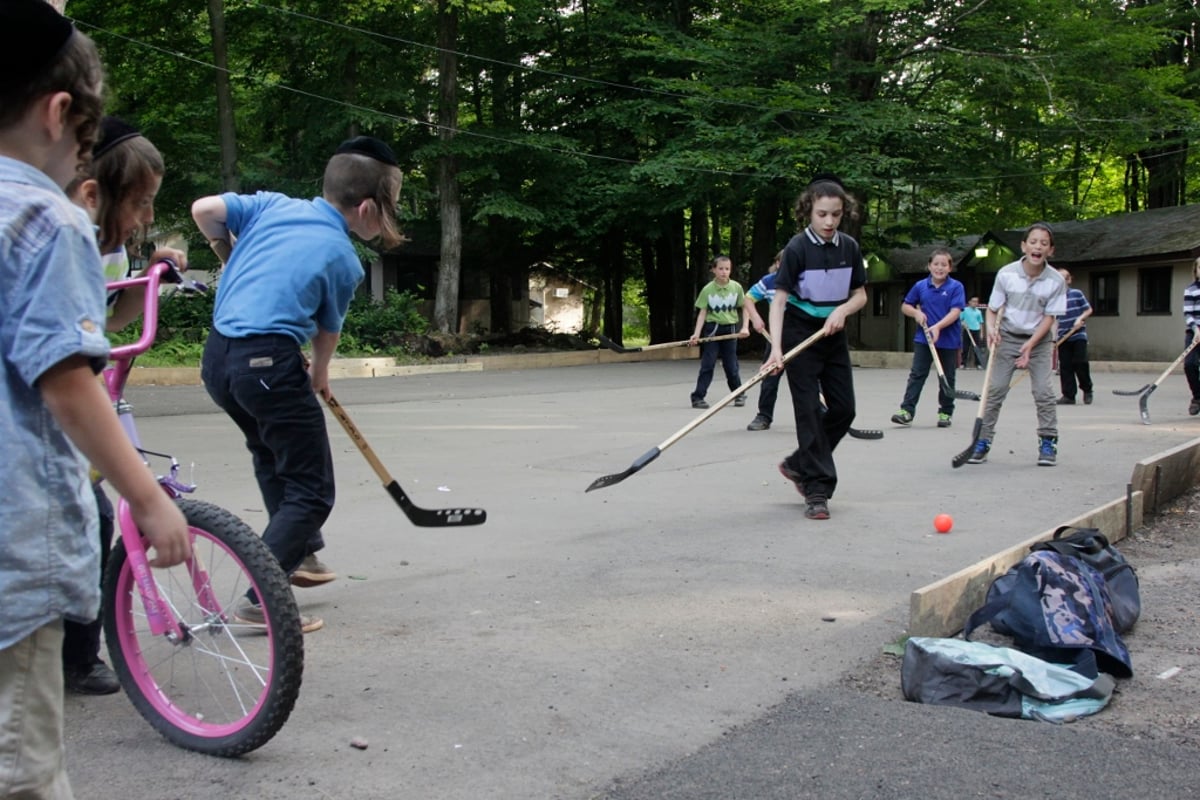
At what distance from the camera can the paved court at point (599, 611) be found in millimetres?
3404

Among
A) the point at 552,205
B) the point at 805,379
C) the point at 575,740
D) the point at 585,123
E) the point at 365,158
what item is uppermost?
the point at 585,123

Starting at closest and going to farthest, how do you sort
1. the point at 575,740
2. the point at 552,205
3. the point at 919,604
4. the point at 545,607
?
the point at 575,740 < the point at 919,604 < the point at 545,607 < the point at 552,205

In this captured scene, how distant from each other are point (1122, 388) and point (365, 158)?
17.9m

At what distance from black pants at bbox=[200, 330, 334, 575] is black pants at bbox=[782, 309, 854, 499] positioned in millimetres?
3762

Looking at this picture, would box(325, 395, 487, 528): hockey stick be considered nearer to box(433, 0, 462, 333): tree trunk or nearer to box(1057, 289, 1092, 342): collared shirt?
box(1057, 289, 1092, 342): collared shirt

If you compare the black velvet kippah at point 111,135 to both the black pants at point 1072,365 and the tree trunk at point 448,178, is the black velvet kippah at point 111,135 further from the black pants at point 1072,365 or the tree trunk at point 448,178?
the tree trunk at point 448,178

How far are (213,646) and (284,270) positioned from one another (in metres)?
1.45

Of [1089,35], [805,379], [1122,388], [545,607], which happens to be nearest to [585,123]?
[1089,35]

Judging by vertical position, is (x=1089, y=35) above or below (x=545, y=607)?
above

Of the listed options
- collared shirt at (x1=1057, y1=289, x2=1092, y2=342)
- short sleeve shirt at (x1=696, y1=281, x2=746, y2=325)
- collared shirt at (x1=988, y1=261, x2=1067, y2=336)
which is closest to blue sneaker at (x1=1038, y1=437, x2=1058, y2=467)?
collared shirt at (x1=988, y1=261, x2=1067, y2=336)

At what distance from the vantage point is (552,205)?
106ft

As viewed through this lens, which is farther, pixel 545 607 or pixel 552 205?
pixel 552 205

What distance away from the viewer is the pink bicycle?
335cm

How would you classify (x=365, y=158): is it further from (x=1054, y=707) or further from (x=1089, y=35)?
(x=1089, y=35)
